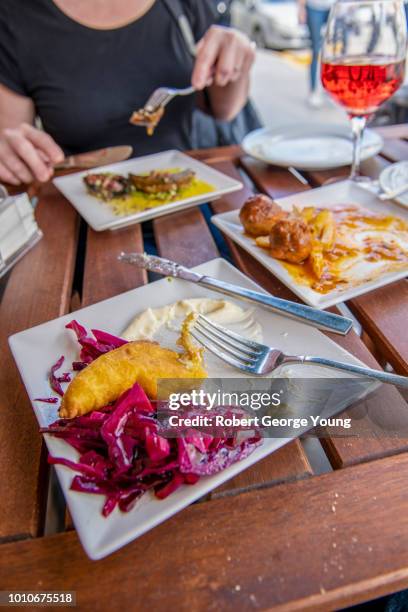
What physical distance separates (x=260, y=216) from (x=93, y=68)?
94 centimetres

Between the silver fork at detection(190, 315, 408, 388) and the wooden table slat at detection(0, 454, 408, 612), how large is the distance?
4.4 inches

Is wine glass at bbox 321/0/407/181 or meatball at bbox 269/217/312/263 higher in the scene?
wine glass at bbox 321/0/407/181

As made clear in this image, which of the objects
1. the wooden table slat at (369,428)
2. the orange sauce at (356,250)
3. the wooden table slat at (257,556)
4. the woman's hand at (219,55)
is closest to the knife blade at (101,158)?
the woman's hand at (219,55)

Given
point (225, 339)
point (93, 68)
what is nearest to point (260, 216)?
point (225, 339)

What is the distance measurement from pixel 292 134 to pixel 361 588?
1.19 metres

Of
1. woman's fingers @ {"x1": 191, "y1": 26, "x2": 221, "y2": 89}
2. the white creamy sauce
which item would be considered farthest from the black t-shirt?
the white creamy sauce

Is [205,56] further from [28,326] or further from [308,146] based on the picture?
[28,326]

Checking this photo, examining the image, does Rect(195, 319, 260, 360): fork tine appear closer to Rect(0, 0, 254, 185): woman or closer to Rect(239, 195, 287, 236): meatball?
Rect(239, 195, 287, 236): meatball

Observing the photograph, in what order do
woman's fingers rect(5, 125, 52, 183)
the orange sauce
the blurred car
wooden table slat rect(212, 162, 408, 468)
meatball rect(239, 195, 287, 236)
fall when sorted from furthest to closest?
the blurred car < woman's fingers rect(5, 125, 52, 183) < meatball rect(239, 195, 287, 236) < the orange sauce < wooden table slat rect(212, 162, 408, 468)

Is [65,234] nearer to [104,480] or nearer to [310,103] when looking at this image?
[104,480]

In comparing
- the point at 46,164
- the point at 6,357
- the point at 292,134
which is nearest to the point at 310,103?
the point at 292,134

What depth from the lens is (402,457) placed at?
486 millimetres

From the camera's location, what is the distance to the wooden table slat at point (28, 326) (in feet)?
1.54

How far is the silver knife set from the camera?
2.10ft
